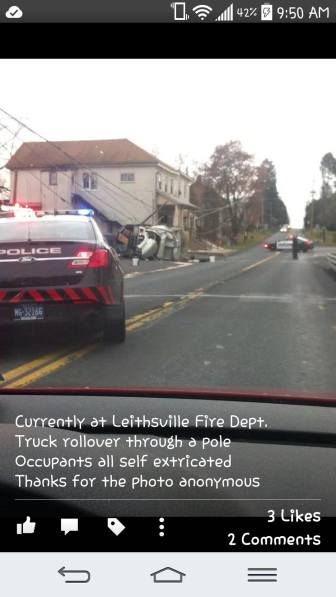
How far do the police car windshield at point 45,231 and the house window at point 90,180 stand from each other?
17.8m

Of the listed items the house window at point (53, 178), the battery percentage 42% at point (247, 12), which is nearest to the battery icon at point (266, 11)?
the battery percentage 42% at point (247, 12)

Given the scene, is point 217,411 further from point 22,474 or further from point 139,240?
point 139,240

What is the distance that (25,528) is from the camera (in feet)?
5.60

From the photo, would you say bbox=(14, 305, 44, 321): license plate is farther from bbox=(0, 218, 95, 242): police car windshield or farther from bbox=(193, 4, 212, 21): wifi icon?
bbox=(193, 4, 212, 21): wifi icon

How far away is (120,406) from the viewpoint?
301 cm

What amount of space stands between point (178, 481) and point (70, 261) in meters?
4.78

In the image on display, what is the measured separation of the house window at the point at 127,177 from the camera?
36878 mm

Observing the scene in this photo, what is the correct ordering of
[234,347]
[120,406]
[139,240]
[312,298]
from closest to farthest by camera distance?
1. [120,406]
2. [234,347]
3. [312,298]
4. [139,240]

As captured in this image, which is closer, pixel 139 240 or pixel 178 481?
pixel 178 481

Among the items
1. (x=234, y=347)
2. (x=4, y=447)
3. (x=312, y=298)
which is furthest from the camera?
(x=312, y=298)

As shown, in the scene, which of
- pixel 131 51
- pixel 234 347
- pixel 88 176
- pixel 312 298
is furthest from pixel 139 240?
pixel 131 51
